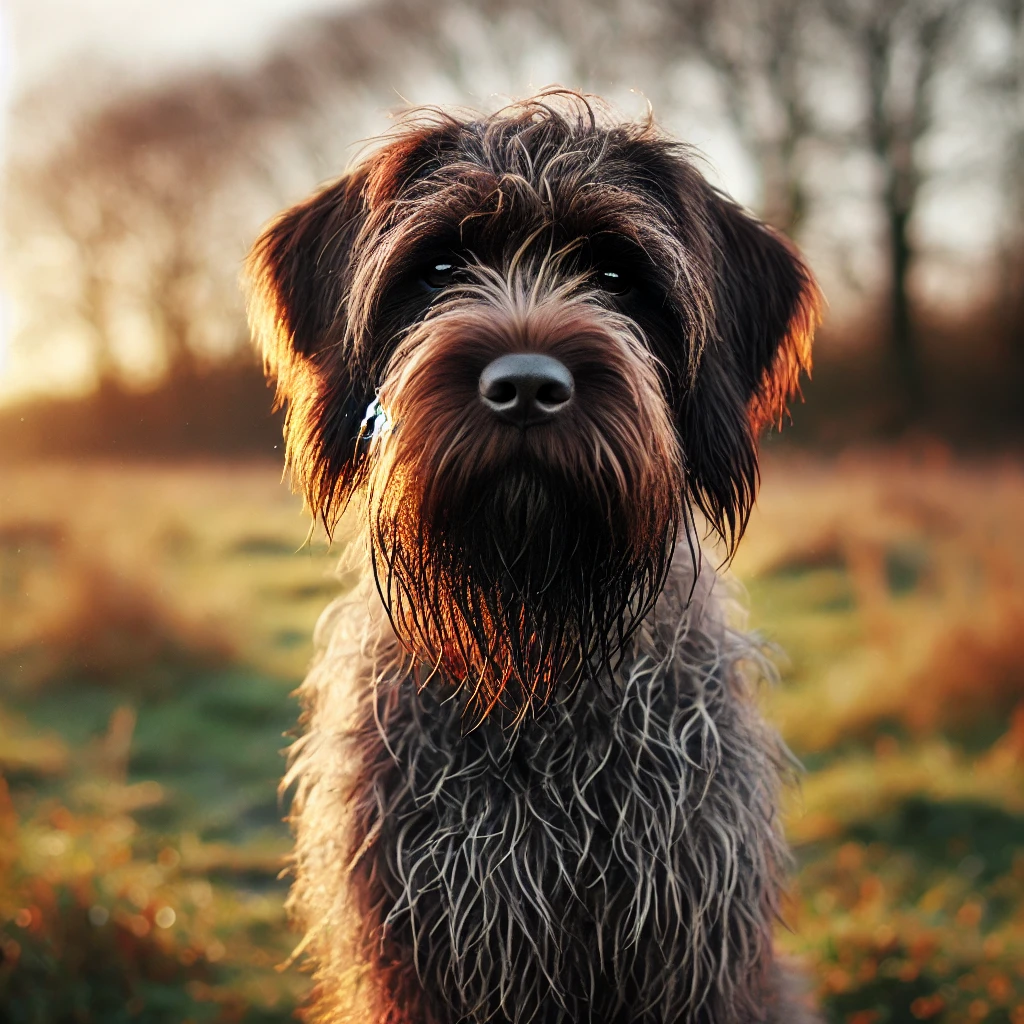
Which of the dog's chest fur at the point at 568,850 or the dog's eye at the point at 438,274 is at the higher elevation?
the dog's eye at the point at 438,274

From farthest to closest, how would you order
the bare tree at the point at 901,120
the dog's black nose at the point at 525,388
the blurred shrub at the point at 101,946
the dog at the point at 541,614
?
the bare tree at the point at 901,120
the blurred shrub at the point at 101,946
the dog at the point at 541,614
the dog's black nose at the point at 525,388

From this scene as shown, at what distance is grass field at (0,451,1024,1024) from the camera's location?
3.24 metres

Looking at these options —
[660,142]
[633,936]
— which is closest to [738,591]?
[633,936]

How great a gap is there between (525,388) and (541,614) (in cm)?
54

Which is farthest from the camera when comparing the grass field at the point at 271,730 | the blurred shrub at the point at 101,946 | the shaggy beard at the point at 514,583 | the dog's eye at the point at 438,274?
the grass field at the point at 271,730

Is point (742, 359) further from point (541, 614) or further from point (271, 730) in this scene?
point (271, 730)

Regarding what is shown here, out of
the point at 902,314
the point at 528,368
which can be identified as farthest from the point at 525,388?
the point at 902,314

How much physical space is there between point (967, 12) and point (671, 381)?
23.3ft

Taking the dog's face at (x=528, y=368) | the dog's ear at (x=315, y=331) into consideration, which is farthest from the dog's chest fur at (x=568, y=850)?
the dog's ear at (x=315, y=331)

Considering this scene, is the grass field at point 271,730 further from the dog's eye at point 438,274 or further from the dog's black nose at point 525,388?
the dog's black nose at point 525,388

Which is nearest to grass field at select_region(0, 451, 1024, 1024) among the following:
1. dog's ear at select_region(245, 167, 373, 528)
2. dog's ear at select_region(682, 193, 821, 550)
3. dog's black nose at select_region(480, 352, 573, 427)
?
dog's ear at select_region(245, 167, 373, 528)

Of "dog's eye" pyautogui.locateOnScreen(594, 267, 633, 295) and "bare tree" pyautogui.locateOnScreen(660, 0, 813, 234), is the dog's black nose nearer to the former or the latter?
"dog's eye" pyautogui.locateOnScreen(594, 267, 633, 295)

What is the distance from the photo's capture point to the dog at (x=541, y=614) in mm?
1900

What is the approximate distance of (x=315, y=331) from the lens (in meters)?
2.19
